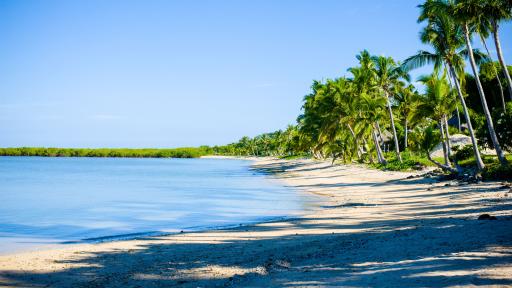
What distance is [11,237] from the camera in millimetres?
12102

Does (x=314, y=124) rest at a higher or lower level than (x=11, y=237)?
higher

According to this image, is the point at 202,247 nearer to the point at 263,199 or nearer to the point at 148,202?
the point at 263,199

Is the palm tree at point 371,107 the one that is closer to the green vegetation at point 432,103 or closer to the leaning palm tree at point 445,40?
the green vegetation at point 432,103

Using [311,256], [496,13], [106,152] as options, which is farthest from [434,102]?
[106,152]

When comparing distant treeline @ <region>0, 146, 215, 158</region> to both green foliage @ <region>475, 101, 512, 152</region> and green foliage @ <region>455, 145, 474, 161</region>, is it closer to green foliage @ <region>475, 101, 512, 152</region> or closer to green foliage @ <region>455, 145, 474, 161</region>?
green foliage @ <region>455, 145, 474, 161</region>

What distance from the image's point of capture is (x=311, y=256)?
7316 millimetres

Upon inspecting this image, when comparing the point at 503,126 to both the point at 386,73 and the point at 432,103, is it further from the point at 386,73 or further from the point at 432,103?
the point at 386,73

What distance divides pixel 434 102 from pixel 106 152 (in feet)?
550

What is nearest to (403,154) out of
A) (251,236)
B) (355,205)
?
(355,205)

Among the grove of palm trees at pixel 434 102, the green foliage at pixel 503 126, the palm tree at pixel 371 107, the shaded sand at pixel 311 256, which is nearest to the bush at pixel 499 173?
the grove of palm trees at pixel 434 102

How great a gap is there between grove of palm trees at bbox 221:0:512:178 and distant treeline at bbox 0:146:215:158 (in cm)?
10924

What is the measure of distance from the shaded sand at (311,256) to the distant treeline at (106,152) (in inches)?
6115

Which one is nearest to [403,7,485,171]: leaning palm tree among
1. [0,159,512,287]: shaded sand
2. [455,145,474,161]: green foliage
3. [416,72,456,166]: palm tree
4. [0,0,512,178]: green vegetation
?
[0,0,512,178]: green vegetation

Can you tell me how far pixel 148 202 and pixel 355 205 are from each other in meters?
11.5
